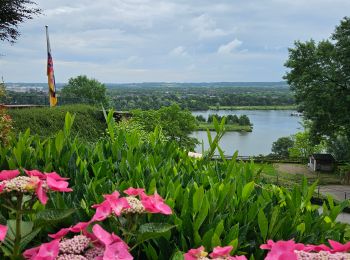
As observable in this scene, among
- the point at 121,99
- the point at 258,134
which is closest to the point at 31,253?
the point at 121,99

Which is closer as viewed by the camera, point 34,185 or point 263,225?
Result: point 34,185

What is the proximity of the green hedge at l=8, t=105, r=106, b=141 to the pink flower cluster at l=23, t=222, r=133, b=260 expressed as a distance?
1796 centimetres

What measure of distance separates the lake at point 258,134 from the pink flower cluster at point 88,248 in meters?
38.0

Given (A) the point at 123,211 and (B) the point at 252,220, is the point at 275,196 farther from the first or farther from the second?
(A) the point at 123,211

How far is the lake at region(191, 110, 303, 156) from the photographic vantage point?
256 ft

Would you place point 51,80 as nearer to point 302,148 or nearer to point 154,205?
point 154,205

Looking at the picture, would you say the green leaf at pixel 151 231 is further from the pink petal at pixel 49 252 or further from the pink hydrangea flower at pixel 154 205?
the pink petal at pixel 49 252

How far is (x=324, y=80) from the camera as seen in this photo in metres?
34.9

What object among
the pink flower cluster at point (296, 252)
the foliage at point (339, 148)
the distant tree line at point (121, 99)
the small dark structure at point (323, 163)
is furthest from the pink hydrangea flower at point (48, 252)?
the foliage at point (339, 148)

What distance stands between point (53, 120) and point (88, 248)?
21.9 m

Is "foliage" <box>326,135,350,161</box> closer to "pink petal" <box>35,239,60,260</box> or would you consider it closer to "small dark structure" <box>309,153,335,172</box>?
"small dark structure" <box>309,153,335,172</box>

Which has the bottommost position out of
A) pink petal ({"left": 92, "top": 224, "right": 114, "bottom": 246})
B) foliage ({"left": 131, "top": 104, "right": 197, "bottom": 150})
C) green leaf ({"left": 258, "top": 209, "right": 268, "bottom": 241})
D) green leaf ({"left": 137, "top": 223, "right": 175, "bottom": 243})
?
foliage ({"left": 131, "top": 104, "right": 197, "bottom": 150})

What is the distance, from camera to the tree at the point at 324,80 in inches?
1320

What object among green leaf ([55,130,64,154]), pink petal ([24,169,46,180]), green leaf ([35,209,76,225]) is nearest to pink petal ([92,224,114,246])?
green leaf ([35,209,76,225])
